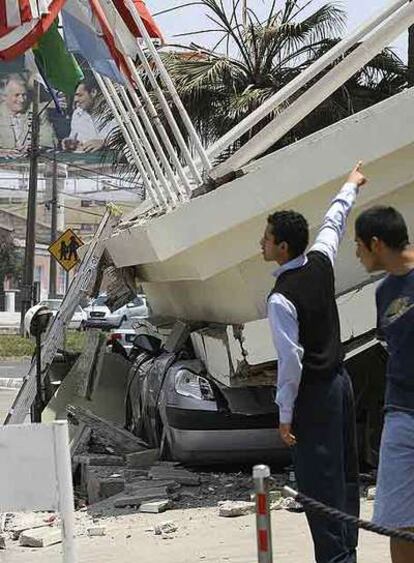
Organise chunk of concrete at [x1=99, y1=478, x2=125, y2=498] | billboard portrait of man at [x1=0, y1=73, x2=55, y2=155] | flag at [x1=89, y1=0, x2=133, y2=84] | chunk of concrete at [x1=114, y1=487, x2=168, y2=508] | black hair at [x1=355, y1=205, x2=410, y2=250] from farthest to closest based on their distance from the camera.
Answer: billboard portrait of man at [x1=0, y1=73, x2=55, y2=155] < flag at [x1=89, y1=0, x2=133, y2=84] < chunk of concrete at [x1=99, y1=478, x2=125, y2=498] < chunk of concrete at [x1=114, y1=487, x2=168, y2=508] < black hair at [x1=355, y1=205, x2=410, y2=250]

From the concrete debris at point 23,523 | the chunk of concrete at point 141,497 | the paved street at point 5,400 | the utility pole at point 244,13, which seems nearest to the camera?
the concrete debris at point 23,523

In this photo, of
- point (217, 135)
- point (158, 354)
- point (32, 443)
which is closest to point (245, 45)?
point (217, 135)

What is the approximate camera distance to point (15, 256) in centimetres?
8125

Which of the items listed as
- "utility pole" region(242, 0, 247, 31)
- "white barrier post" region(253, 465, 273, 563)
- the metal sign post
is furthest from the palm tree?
"white barrier post" region(253, 465, 273, 563)

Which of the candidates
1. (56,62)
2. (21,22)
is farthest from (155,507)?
(56,62)

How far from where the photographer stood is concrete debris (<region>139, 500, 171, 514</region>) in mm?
8086

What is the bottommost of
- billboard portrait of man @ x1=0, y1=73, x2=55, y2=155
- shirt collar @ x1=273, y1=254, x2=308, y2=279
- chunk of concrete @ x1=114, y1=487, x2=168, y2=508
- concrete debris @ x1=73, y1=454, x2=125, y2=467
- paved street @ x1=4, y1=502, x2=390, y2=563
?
paved street @ x1=4, y1=502, x2=390, y2=563

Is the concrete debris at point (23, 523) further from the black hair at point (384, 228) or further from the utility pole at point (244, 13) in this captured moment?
the utility pole at point (244, 13)

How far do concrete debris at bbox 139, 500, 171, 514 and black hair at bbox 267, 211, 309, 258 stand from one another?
3299 mm

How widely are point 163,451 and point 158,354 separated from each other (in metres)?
1.46

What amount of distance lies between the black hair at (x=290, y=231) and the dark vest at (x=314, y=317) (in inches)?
4.1

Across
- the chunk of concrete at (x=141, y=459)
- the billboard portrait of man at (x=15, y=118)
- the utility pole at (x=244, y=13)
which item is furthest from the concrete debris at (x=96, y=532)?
the billboard portrait of man at (x=15, y=118)

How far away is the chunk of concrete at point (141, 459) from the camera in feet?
31.0

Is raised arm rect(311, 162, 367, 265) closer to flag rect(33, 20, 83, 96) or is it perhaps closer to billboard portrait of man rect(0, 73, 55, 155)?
flag rect(33, 20, 83, 96)
